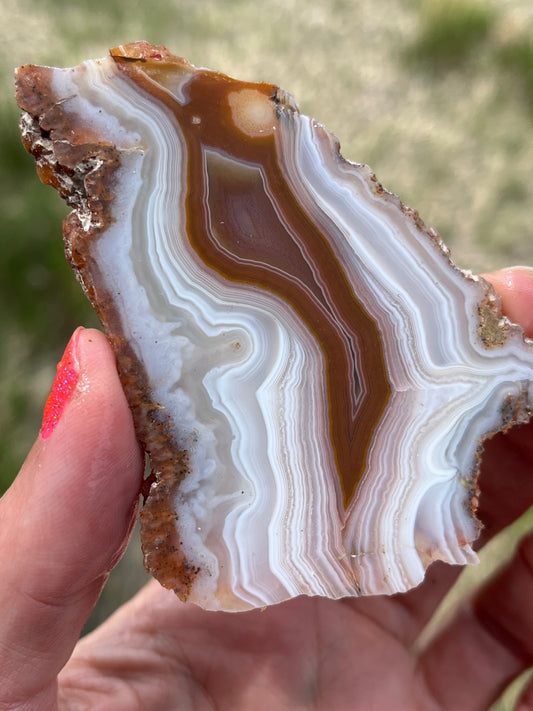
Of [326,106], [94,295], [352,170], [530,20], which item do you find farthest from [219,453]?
[530,20]

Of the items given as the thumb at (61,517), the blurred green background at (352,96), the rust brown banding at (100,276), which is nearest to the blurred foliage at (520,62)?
the blurred green background at (352,96)

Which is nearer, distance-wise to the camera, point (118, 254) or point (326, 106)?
point (118, 254)

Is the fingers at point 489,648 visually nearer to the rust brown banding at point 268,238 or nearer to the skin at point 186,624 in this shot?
the skin at point 186,624

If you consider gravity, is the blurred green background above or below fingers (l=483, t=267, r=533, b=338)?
above

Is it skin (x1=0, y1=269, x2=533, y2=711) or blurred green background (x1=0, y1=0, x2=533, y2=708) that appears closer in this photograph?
skin (x1=0, y1=269, x2=533, y2=711)

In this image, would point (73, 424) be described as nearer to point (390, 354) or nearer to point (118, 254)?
point (118, 254)

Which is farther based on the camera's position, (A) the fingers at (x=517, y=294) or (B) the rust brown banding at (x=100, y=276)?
(A) the fingers at (x=517, y=294)

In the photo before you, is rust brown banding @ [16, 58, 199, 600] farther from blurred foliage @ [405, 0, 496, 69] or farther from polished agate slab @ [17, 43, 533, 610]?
blurred foliage @ [405, 0, 496, 69]

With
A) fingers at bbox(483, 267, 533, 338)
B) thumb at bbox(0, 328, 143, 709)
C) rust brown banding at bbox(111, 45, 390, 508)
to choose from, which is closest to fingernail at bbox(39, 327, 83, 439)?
thumb at bbox(0, 328, 143, 709)
